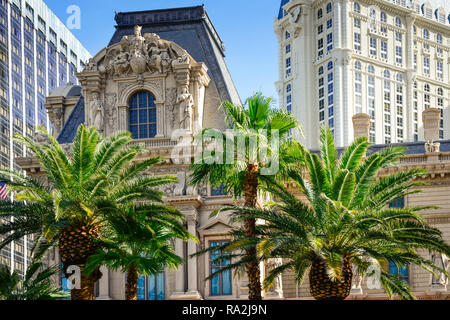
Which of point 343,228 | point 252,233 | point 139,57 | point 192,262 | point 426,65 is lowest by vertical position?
point 192,262

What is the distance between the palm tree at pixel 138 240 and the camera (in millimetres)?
36847

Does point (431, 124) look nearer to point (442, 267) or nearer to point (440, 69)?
point (442, 267)

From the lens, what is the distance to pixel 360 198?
37062 millimetres

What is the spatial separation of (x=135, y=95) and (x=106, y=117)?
2.22 metres

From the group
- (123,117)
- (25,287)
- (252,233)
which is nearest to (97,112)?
(123,117)

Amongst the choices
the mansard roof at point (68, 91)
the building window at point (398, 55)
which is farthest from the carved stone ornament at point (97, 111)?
the building window at point (398, 55)

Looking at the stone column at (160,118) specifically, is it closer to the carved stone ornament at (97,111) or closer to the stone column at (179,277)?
the carved stone ornament at (97,111)

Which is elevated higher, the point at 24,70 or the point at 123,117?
the point at 24,70

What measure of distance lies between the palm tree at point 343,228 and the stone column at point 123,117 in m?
18.3

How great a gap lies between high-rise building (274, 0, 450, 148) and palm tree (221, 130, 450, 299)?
116 meters

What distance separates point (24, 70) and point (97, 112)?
90.0 m

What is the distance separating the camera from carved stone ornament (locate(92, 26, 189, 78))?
53.7 meters

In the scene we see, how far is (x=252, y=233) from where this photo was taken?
3722cm

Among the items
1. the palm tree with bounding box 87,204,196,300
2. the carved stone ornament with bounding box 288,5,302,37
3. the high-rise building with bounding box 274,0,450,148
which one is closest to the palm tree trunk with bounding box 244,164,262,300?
the palm tree with bounding box 87,204,196,300
